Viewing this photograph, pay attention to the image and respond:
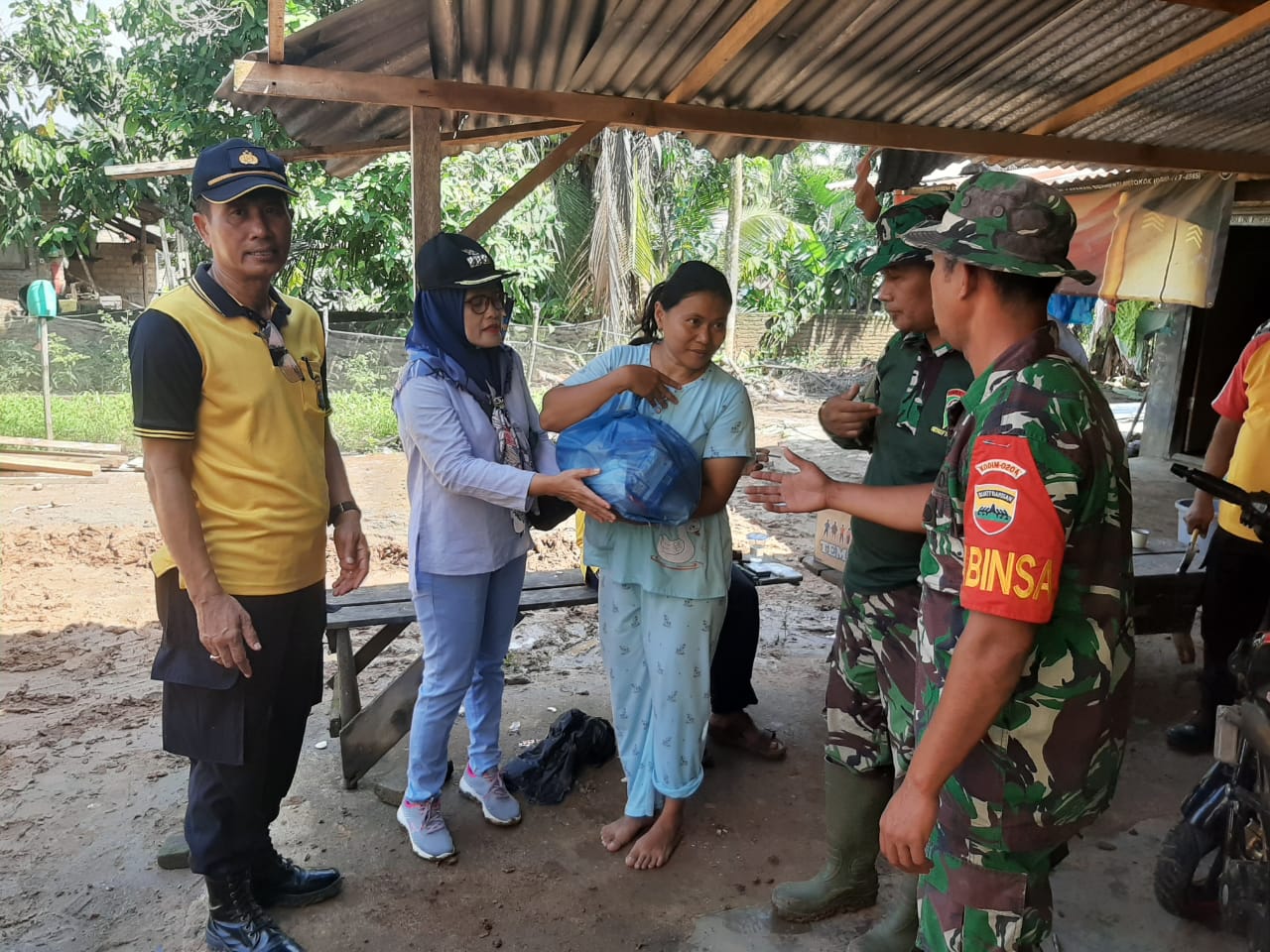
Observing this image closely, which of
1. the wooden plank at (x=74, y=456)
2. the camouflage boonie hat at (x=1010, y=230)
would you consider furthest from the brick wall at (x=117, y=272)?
the camouflage boonie hat at (x=1010, y=230)

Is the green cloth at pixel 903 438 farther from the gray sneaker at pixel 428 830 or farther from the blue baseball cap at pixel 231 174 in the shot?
the blue baseball cap at pixel 231 174

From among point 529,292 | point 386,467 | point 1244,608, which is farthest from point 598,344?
point 1244,608

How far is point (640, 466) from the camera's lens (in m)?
2.57

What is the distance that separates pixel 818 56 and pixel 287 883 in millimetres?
3429

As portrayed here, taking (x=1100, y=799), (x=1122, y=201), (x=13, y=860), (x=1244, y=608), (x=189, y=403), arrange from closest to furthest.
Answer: (x=1100, y=799), (x=189, y=403), (x=13, y=860), (x=1244, y=608), (x=1122, y=201)

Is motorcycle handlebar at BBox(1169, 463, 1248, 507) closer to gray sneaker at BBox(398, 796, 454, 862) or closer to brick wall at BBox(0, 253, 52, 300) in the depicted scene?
gray sneaker at BBox(398, 796, 454, 862)

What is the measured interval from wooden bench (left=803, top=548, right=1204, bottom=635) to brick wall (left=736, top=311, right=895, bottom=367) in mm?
15083

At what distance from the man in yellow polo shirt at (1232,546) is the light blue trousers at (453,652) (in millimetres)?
2824

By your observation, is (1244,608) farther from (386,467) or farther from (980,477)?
(386,467)

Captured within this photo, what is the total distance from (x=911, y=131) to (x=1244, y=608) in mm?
2500

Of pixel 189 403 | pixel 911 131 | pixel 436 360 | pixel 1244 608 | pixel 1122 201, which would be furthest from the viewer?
pixel 1122 201

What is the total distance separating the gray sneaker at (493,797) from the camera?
314 cm

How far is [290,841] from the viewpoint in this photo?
120 inches

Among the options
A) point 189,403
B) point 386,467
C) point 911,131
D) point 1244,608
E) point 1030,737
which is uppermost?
point 911,131
